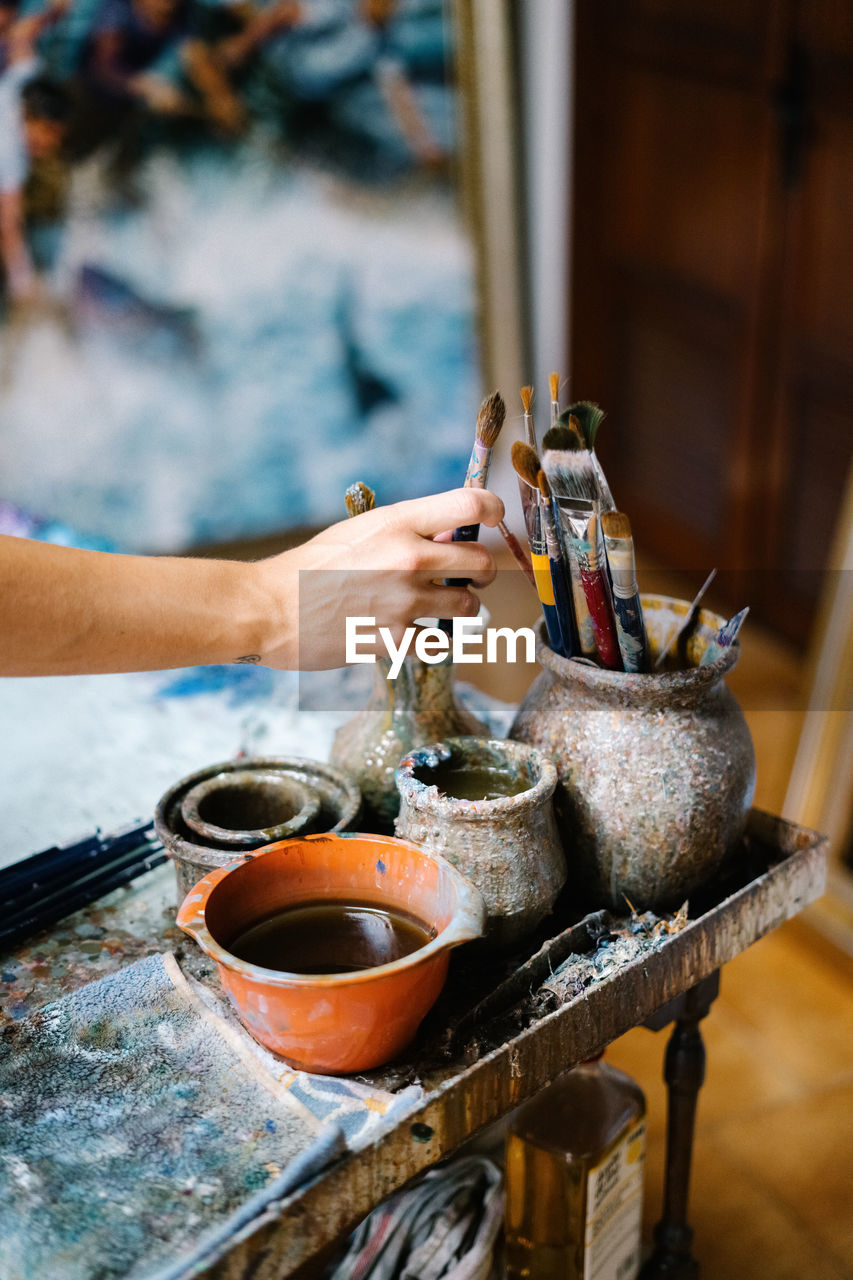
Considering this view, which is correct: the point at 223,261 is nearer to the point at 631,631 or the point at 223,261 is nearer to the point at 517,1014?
the point at 631,631

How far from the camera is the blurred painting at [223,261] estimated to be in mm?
2732

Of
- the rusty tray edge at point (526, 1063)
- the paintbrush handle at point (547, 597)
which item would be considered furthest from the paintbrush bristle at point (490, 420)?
the rusty tray edge at point (526, 1063)

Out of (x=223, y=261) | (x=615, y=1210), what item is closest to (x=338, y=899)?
(x=615, y=1210)

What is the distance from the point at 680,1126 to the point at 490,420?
765 mm

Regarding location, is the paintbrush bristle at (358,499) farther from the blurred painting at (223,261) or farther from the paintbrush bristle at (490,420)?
the blurred painting at (223,261)

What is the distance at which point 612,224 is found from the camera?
11.1 ft

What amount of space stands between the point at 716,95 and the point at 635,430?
953 millimetres

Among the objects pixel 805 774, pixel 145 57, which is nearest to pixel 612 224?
pixel 145 57

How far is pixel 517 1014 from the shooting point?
2.88ft

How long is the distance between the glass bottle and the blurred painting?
6.33ft

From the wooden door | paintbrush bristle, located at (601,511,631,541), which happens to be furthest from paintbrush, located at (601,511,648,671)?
the wooden door

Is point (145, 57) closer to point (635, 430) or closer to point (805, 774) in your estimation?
point (635, 430)

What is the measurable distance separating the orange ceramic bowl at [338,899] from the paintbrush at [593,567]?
251mm

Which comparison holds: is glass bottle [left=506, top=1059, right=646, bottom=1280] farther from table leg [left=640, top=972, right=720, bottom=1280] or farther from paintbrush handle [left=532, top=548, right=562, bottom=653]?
Result: paintbrush handle [left=532, top=548, right=562, bottom=653]
